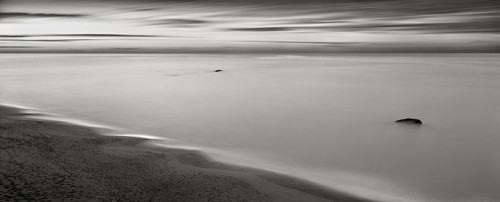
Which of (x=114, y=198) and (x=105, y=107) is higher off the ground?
(x=105, y=107)

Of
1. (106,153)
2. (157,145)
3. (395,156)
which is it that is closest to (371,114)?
(395,156)

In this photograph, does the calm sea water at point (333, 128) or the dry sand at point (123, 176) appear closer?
the dry sand at point (123, 176)

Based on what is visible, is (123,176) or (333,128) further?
(333,128)

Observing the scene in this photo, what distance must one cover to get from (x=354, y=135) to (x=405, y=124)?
80 centimetres

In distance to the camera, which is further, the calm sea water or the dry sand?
the calm sea water

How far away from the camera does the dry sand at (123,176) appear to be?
2.00 m

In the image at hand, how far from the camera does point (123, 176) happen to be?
2275mm

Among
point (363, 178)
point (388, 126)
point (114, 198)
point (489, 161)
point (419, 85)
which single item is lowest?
A: point (114, 198)

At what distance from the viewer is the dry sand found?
1999 mm

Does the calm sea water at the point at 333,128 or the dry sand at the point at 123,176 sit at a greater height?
the calm sea water at the point at 333,128

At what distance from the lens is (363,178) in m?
2.59

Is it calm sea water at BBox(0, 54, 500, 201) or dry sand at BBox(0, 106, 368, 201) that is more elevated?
calm sea water at BBox(0, 54, 500, 201)

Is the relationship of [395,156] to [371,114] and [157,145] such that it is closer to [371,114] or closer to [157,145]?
[157,145]

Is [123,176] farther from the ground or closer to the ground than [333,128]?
closer to the ground
